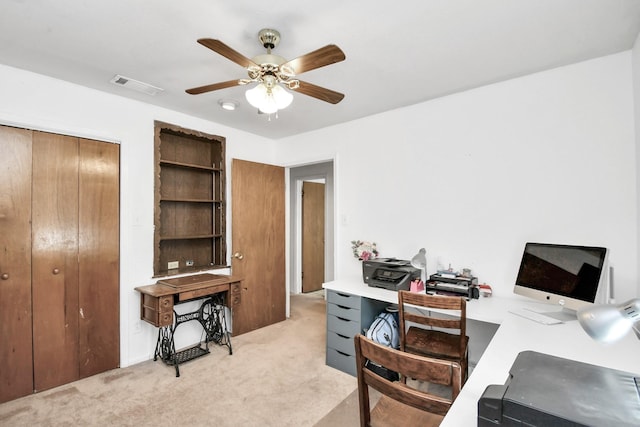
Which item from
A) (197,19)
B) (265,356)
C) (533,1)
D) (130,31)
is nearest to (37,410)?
(265,356)

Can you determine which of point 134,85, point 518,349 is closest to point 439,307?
point 518,349

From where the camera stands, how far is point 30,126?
2307mm

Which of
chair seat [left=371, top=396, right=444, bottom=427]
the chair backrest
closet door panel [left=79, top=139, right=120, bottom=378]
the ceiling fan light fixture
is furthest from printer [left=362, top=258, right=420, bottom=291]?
closet door panel [left=79, top=139, right=120, bottom=378]

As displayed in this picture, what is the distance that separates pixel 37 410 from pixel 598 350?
3442 millimetres

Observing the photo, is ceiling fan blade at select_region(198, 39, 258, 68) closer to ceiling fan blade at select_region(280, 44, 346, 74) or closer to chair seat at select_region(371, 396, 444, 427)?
ceiling fan blade at select_region(280, 44, 346, 74)

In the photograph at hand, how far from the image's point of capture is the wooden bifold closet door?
88.3 inches

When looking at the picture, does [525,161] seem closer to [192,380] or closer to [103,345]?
[192,380]

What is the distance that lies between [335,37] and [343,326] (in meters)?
2.22

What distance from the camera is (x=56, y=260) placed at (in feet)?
7.98

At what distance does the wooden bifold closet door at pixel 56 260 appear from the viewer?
2.24m

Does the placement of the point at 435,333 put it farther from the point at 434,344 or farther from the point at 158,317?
the point at 158,317

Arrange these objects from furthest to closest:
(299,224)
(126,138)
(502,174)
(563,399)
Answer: (299,224)
(126,138)
(502,174)
(563,399)

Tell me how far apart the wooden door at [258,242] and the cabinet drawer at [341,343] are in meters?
1.23

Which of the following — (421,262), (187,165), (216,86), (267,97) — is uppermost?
(216,86)
